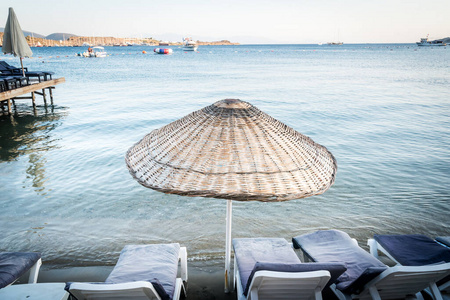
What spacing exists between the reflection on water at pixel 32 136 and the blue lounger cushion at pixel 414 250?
7.28 meters

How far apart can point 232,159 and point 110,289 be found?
1347 millimetres

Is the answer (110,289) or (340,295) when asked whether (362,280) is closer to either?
(340,295)

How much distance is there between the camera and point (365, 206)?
6.96 meters

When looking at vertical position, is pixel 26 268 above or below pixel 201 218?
above

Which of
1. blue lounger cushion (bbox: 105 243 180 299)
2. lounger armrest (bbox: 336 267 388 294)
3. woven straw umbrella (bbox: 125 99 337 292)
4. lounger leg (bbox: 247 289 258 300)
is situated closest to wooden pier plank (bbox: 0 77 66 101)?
blue lounger cushion (bbox: 105 243 180 299)

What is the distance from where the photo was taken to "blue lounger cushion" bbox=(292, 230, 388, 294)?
9.95ft

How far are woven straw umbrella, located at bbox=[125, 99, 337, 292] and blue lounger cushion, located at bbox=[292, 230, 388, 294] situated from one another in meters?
1.19

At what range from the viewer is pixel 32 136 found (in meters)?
12.9

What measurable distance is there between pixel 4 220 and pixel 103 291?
5.13 metres

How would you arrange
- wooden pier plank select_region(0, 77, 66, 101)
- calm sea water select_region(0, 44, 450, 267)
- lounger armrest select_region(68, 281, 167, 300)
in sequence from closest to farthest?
lounger armrest select_region(68, 281, 167, 300) < calm sea water select_region(0, 44, 450, 267) < wooden pier plank select_region(0, 77, 66, 101)

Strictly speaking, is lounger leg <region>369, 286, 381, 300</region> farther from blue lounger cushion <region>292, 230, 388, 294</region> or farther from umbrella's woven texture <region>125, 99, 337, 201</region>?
umbrella's woven texture <region>125, 99, 337, 201</region>

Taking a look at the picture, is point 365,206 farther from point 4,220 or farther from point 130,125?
point 130,125

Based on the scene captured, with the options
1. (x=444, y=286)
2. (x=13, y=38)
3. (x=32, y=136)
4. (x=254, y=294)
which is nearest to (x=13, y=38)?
(x=13, y=38)

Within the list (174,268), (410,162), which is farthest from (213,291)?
(410,162)
